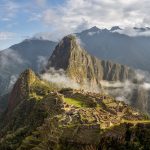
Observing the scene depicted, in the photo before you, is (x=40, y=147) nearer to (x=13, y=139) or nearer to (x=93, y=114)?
(x=93, y=114)

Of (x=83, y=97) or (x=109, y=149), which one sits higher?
(x=83, y=97)

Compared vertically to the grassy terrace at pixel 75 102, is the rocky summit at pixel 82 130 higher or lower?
lower

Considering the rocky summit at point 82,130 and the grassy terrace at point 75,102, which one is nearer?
the rocky summit at point 82,130

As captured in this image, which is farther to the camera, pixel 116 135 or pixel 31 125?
pixel 31 125

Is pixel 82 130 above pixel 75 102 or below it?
below

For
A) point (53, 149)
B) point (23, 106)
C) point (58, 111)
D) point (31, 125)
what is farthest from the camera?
point (23, 106)

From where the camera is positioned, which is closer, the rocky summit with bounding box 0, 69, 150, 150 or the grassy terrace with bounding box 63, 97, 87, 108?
the rocky summit with bounding box 0, 69, 150, 150

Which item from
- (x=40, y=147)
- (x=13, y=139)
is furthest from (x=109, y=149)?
(x=13, y=139)

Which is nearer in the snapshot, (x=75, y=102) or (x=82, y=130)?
(x=82, y=130)

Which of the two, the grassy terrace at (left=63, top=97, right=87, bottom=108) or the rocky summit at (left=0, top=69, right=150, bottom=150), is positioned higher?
the grassy terrace at (left=63, top=97, right=87, bottom=108)

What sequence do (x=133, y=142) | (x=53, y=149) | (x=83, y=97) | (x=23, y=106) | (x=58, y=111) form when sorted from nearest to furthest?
(x=133, y=142) → (x=53, y=149) → (x=58, y=111) → (x=83, y=97) → (x=23, y=106)
